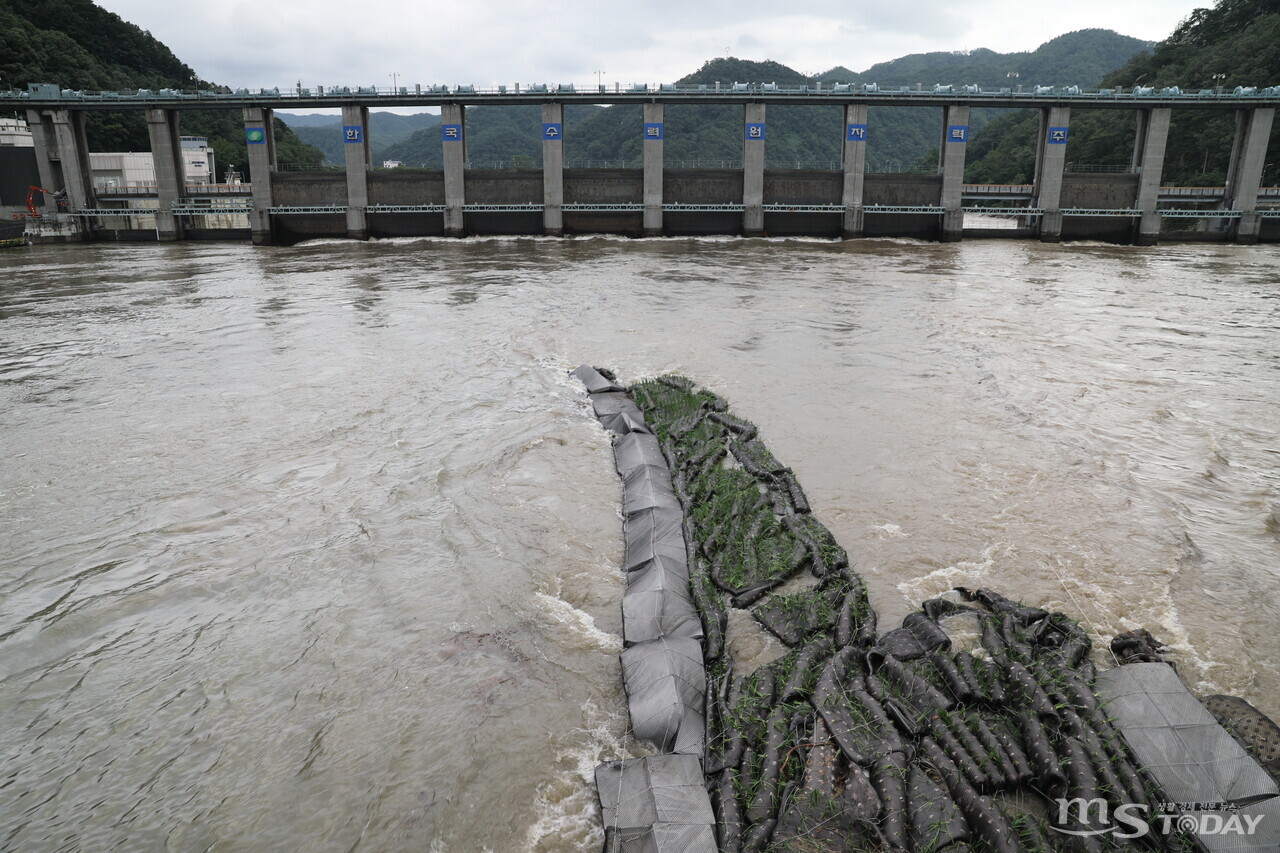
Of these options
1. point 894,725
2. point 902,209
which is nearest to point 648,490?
point 894,725

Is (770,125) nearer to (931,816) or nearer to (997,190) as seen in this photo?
(997,190)

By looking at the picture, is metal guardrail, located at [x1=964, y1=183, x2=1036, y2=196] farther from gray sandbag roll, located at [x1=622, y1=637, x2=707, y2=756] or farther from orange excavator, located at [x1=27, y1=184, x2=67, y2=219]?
orange excavator, located at [x1=27, y1=184, x2=67, y2=219]

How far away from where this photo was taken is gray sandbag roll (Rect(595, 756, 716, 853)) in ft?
15.2

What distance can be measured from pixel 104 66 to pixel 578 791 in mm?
106131

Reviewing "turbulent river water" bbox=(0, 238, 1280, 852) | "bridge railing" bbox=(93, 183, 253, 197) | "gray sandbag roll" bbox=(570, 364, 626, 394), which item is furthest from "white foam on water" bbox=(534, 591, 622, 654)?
"bridge railing" bbox=(93, 183, 253, 197)

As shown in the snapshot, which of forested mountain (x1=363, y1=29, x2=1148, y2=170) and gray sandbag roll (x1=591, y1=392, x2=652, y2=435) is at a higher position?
forested mountain (x1=363, y1=29, x2=1148, y2=170)

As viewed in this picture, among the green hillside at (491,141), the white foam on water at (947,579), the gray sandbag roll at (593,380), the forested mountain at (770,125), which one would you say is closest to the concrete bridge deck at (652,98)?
the forested mountain at (770,125)

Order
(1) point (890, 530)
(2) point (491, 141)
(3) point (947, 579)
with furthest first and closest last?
(2) point (491, 141) < (1) point (890, 530) < (3) point (947, 579)

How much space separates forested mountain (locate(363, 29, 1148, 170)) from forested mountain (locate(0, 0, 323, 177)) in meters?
28.1

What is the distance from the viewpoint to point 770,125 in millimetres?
100062

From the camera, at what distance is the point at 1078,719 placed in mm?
5281

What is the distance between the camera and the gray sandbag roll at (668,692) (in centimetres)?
563

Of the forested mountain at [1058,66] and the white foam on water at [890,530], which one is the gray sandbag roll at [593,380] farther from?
the forested mountain at [1058,66]

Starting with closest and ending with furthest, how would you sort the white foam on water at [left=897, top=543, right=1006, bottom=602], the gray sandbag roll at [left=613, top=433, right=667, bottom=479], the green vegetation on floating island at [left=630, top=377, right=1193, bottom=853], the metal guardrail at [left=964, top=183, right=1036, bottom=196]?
1. the green vegetation on floating island at [left=630, top=377, right=1193, bottom=853]
2. the white foam on water at [left=897, top=543, right=1006, bottom=602]
3. the gray sandbag roll at [left=613, top=433, right=667, bottom=479]
4. the metal guardrail at [left=964, top=183, right=1036, bottom=196]
